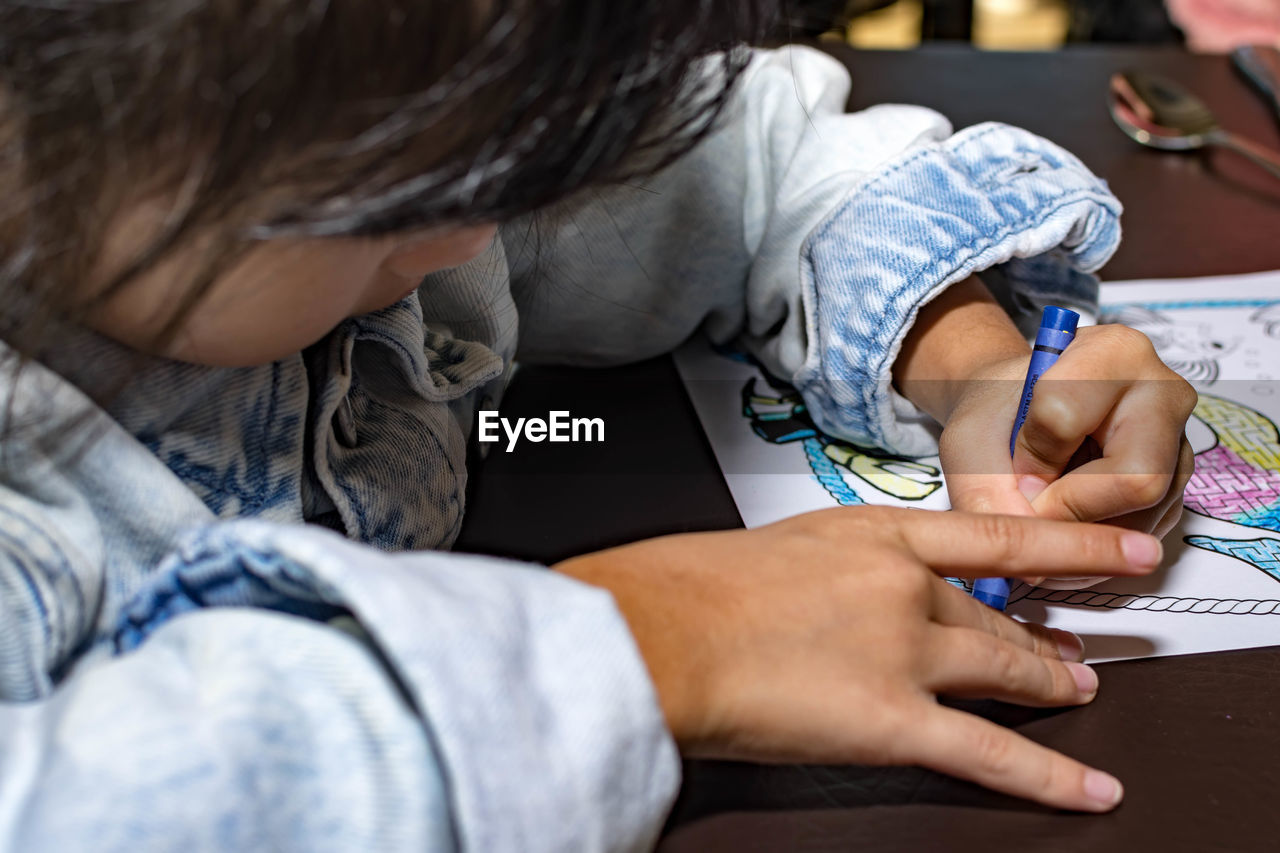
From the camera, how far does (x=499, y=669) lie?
26 centimetres

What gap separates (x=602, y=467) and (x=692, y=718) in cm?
19

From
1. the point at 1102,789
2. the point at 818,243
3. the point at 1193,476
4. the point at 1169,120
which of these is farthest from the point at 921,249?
the point at 1169,120

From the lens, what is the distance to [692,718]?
303 mm

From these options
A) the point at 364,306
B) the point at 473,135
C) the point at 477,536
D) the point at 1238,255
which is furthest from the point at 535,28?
the point at 1238,255

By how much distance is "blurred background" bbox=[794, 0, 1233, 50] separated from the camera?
2.87 ft

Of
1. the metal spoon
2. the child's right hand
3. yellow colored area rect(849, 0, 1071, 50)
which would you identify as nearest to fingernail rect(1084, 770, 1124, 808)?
the child's right hand

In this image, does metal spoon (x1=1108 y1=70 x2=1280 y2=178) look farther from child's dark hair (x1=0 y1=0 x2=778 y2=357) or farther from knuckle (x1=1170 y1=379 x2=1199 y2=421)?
child's dark hair (x1=0 y1=0 x2=778 y2=357)

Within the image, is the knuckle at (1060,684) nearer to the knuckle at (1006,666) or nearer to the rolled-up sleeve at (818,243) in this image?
the knuckle at (1006,666)

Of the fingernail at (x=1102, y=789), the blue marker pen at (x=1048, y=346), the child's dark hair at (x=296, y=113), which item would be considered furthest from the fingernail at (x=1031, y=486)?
the child's dark hair at (x=296, y=113)

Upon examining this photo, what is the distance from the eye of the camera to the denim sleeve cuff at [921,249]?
0.50 metres

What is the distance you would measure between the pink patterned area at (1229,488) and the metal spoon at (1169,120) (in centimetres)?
34

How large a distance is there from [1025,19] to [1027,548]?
6.04ft

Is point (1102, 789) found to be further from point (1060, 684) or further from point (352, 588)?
point (352, 588)

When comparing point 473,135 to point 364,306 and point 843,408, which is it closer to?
point 364,306
